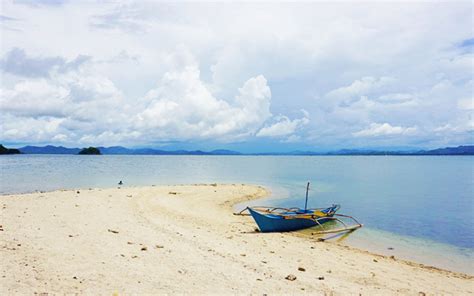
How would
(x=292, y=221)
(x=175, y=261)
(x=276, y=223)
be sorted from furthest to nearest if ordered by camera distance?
(x=292, y=221), (x=276, y=223), (x=175, y=261)

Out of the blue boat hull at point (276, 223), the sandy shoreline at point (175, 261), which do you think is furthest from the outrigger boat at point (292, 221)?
the sandy shoreline at point (175, 261)

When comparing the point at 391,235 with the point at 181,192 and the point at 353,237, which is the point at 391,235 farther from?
the point at 181,192

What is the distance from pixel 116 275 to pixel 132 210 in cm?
1169

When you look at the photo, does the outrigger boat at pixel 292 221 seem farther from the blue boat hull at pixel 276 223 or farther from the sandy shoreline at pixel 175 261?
the sandy shoreline at pixel 175 261

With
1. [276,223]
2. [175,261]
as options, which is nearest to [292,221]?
[276,223]

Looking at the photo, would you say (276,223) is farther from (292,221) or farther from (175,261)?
(175,261)

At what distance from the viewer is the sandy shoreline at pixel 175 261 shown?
879cm

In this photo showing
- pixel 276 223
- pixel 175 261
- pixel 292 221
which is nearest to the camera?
pixel 175 261

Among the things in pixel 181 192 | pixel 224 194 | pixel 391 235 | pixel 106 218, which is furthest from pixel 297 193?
pixel 106 218

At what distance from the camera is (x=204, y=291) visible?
848 centimetres

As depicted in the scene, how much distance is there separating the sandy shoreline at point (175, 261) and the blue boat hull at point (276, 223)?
625mm

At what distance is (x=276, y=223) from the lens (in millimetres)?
18078

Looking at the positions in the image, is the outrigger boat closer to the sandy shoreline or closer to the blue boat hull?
the blue boat hull

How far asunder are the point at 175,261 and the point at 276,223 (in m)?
8.48
